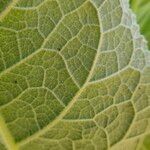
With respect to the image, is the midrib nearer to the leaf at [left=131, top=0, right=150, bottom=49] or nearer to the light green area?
the light green area

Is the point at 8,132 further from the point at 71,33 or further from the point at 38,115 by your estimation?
the point at 71,33

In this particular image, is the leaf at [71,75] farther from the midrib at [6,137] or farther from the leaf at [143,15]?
the leaf at [143,15]

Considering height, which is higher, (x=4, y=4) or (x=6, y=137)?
(x=4, y=4)

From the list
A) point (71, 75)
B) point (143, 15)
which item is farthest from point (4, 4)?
point (143, 15)

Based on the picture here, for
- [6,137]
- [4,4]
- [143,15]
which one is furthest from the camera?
[143,15]

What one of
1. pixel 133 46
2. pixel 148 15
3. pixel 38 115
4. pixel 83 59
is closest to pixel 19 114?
pixel 38 115

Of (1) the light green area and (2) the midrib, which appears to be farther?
(2) the midrib

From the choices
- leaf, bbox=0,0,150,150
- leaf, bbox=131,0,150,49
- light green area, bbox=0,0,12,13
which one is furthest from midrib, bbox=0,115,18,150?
leaf, bbox=131,0,150,49

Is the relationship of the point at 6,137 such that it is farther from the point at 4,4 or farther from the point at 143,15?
the point at 143,15

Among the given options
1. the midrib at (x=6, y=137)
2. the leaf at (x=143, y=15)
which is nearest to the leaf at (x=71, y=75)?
the midrib at (x=6, y=137)
